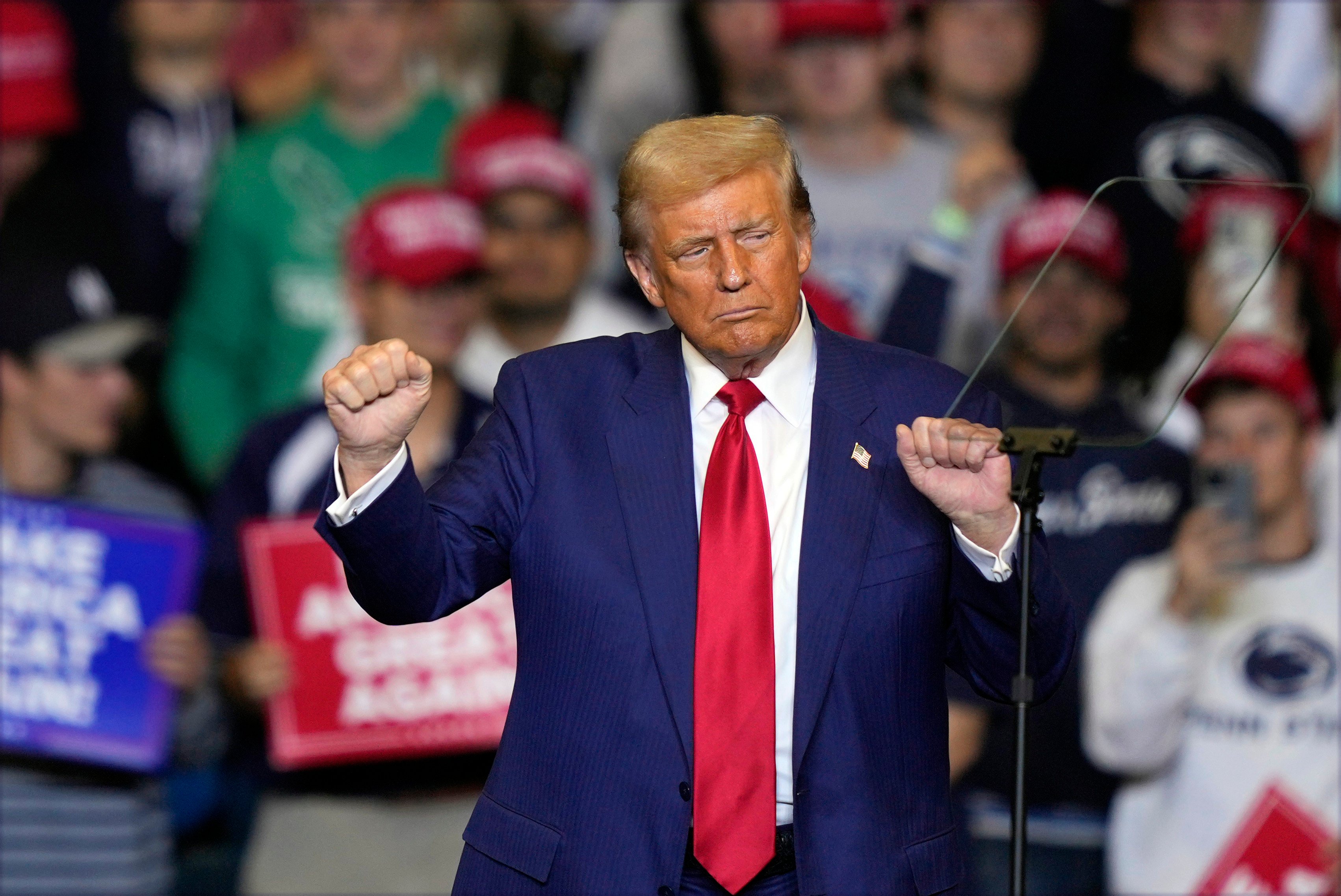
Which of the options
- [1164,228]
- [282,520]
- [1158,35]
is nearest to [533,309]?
[282,520]

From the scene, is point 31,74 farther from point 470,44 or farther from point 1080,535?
point 1080,535

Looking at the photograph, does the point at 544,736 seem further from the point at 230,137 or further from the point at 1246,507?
the point at 230,137

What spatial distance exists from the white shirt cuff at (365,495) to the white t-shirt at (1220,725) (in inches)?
89.9

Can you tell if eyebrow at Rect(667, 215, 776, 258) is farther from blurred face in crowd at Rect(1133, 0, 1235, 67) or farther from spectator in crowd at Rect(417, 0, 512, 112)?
spectator in crowd at Rect(417, 0, 512, 112)

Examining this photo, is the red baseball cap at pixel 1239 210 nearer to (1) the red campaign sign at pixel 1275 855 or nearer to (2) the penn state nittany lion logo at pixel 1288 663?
(2) the penn state nittany lion logo at pixel 1288 663

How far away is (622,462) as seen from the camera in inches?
90.6

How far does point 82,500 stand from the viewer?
452cm

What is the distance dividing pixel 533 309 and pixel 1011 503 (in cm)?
285

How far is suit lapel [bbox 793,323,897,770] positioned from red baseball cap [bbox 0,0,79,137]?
3.59m

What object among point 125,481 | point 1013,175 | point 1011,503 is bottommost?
point 125,481

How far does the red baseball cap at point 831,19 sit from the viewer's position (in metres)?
5.02

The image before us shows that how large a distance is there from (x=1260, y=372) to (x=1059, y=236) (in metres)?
0.61

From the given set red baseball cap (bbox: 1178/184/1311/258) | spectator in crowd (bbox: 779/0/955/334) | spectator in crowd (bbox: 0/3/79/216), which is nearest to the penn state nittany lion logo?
red baseball cap (bbox: 1178/184/1311/258)

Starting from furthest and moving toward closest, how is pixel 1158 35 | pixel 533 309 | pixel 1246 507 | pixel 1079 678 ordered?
pixel 1158 35 < pixel 533 309 < pixel 1079 678 < pixel 1246 507
